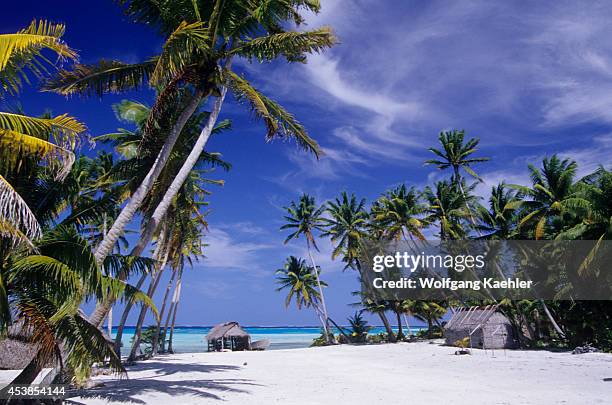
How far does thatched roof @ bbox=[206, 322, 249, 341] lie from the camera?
33.8 metres

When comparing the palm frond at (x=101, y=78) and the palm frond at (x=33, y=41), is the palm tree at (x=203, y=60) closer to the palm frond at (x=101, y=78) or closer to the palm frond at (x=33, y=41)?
the palm frond at (x=101, y=78)

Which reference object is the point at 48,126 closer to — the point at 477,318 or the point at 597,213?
the point at 597,213

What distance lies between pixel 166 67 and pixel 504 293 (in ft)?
90.2

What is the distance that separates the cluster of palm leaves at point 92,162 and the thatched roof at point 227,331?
22803 millimetres

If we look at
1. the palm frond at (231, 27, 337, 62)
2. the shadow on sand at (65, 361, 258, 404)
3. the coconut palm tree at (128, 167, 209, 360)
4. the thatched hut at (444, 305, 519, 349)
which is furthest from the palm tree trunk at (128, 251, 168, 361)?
the thatched hut at (444, 305, 519, 349)

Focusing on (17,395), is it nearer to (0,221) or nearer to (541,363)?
(0,221)

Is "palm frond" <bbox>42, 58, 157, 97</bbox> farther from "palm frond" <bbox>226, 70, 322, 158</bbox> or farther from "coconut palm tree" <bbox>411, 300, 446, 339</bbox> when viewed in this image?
"coconut palm tree" <bbox>411, 300, 446, 339</bbox>

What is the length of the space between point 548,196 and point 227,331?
81.5 ft

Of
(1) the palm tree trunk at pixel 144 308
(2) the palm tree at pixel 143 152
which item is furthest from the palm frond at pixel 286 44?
(1) the palm tree trunk at pixel 144 308

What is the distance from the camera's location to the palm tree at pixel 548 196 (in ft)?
77.6

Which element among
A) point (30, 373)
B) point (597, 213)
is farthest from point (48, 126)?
point (597, 213)

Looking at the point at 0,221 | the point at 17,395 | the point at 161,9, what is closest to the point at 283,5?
the point at 161,9

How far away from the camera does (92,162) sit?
13055 millimetres

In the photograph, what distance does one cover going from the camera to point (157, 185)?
1178 centimetres
